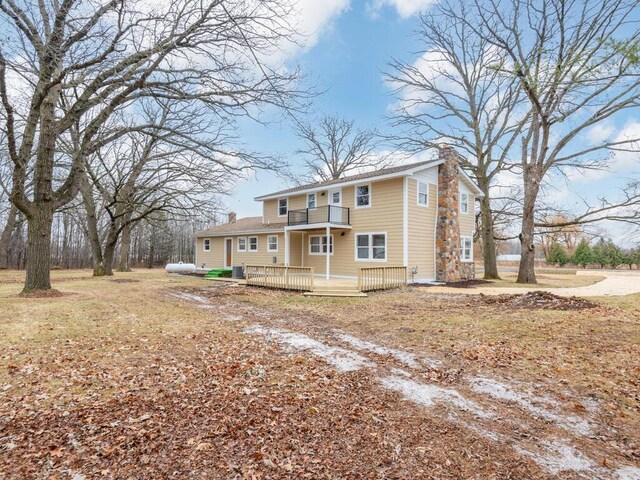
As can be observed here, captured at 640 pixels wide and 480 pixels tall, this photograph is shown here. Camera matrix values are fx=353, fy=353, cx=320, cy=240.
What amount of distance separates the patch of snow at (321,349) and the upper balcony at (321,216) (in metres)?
10.9

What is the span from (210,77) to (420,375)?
30.5 ft

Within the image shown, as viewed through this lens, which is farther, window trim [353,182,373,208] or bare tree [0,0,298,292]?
window trim [353,182,373,208]

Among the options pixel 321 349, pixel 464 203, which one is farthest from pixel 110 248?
pixel 464 203

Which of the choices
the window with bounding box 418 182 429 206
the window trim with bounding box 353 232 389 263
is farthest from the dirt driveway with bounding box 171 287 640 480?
the window with bounding box 418 182 429 206

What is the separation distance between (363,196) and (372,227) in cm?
181

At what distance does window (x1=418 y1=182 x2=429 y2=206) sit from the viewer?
1744 cm

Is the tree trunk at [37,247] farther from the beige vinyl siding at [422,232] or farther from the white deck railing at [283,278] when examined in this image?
the beige vinyl siding at [422,232]

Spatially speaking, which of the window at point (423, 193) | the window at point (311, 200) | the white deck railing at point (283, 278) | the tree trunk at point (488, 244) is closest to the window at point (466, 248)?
the tree trunk at point (488, 244)

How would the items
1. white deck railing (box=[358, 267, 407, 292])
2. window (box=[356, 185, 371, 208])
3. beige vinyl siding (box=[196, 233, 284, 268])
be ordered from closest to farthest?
white deck railing (box=[358, 267, 407, 292])
window (box=[356, 185, 371, 208])
beige vinyl siding (box=[196, 233, 284, 268])

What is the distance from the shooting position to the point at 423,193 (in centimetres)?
1767

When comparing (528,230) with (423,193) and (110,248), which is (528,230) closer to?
(423,193)

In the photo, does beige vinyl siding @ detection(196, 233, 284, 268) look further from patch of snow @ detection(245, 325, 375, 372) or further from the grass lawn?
patch of snow @ detection(245, 325, 375, 372)

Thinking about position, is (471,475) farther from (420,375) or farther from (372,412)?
(420,375)

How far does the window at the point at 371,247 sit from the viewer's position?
17.3 meters
